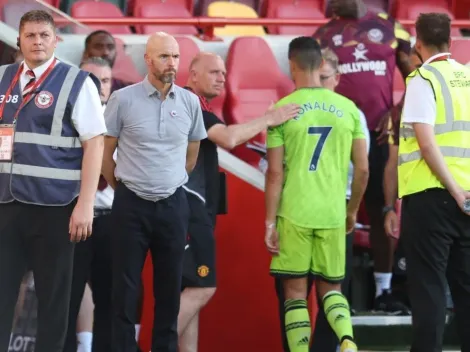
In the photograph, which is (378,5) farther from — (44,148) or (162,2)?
(44,148)

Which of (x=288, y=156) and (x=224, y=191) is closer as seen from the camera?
(x=288, y=156)

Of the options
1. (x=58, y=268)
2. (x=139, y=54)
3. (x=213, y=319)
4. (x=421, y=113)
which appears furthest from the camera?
(x=139, y=54)

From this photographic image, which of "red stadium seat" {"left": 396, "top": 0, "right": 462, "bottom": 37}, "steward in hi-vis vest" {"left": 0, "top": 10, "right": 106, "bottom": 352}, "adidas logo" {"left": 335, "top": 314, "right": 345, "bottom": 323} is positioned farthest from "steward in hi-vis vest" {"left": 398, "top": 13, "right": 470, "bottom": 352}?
"red stadium seat" {"left": 396, "top": 0, "right": 462, "bottom": 37}

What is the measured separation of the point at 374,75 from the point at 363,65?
0.35ft

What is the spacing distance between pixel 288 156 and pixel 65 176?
1.37 m

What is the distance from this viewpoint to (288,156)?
5.92 m

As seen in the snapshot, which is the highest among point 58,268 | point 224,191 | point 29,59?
point 29,59

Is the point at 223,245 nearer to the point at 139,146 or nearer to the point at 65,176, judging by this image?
the point at 139,146

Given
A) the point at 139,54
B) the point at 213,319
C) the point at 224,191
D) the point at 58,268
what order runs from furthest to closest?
the point at 139,54
the point at 213,319
the point at 224,191
the point at 58,268

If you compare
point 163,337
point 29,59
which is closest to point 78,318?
point 163,337

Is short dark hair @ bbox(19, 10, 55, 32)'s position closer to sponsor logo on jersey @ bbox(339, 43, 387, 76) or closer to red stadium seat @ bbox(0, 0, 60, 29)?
red stadium seat @ bbox(0, 0, 60, 29)

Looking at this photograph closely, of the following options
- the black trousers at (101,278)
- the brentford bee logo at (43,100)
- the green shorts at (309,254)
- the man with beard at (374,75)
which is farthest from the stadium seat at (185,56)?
the brentford bee logo at (43,100)

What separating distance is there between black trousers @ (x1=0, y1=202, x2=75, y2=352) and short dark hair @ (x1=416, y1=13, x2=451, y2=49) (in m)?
1.99

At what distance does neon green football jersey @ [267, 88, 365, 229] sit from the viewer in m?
5.85
